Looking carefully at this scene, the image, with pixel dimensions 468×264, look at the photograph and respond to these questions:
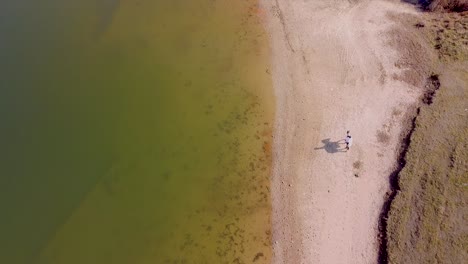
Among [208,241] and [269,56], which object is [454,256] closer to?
[208,241]

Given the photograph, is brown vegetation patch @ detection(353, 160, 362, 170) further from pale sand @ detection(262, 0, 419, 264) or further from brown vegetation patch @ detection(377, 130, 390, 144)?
brown vegetation patch @ detection(377, 130, 390, 144)

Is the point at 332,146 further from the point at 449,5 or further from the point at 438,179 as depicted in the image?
the point at 449,5

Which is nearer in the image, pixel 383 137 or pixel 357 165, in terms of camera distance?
pixel 357 165

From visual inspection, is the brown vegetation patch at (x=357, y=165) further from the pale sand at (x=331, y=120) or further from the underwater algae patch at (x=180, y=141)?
the underwater algae patch at (x=180, y=141)

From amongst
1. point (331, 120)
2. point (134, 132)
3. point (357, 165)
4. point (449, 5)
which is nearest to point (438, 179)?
point (357, 165)

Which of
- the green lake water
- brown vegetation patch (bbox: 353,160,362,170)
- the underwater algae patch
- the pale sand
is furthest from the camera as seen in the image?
brown vegetation patch (bbox: 353,160,362,170)

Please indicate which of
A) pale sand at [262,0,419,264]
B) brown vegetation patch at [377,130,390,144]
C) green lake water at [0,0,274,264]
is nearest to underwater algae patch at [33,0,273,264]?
green lake water at [0,0,274,264]

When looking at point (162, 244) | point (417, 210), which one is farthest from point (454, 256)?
point (162, 244)
